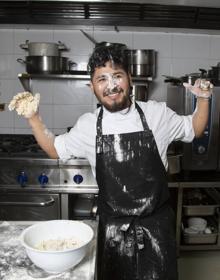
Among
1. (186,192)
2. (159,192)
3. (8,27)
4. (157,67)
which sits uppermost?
(8,27)

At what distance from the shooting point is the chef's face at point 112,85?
1.33 m

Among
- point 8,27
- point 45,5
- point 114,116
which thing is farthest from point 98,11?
point 114,116

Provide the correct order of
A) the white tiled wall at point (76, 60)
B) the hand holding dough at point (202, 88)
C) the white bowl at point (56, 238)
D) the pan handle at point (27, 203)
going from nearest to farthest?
the white bowl at point (56, 238) → the hand holding dough at point (202, 88) → the pan handle at point (27, 203) → the white tiled wall at point (76, 60)

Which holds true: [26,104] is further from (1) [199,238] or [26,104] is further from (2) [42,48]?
(1) [199,238]

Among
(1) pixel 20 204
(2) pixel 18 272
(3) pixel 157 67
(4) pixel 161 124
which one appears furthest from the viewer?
(3) pixel 157 67

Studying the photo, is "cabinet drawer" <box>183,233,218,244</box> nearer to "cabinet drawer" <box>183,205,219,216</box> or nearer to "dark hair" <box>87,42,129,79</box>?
"cabinet drawer" <box>183,205,219,216</box>

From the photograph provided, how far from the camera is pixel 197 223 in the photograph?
2.44m

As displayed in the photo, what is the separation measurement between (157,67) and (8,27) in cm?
125

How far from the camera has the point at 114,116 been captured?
1.42m

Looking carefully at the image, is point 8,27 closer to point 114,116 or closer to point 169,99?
point 169,99

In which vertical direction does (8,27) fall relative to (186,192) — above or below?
above

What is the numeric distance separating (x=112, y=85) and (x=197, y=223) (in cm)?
152

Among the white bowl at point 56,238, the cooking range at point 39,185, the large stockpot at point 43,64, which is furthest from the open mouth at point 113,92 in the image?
the large stockpot at point 43,64

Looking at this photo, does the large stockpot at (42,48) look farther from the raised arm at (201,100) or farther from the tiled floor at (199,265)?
the tiled floor at (199,265)
